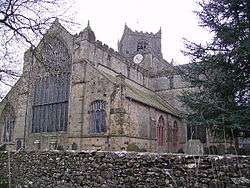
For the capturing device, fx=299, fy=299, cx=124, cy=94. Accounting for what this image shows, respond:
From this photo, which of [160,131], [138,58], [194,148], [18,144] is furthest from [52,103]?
[194,148]

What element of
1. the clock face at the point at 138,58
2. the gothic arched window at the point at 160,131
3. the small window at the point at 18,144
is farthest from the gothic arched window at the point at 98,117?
the clock face at the point at 138,58

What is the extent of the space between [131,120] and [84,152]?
1728 centimetres

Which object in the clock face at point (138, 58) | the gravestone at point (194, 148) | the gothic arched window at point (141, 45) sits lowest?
the gravestone at point (194, 148)

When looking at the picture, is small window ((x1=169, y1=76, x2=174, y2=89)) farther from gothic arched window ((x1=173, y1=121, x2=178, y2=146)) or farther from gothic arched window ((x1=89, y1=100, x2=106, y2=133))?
gothic arched window ((x1=89, y1=100, x2=106, y2=133))

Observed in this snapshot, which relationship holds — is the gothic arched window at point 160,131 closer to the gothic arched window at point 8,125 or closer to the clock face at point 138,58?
the gothic arched window at point 8,125

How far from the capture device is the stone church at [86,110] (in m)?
25.6

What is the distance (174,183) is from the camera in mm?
7559

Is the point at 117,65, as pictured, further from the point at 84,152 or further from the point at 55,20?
the point at 84,152

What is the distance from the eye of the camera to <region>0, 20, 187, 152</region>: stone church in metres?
25.6

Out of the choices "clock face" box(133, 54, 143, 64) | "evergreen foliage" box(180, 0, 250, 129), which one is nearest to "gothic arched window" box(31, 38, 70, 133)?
"evergreen foliage" box(180, 0, 250, 129)

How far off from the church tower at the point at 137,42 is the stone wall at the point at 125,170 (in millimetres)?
41670

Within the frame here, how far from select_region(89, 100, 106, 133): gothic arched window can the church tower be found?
1042 inches

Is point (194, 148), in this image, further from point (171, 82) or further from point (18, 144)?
point (171, 82)

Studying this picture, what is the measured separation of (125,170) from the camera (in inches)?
346
